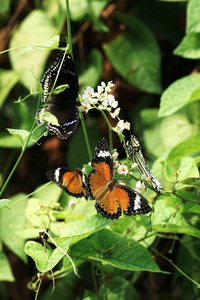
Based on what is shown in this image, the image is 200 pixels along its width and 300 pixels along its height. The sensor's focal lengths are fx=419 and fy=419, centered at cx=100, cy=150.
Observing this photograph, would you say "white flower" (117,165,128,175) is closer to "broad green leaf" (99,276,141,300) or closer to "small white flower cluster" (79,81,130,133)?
"small white flower cluster" (79,81,130,133)

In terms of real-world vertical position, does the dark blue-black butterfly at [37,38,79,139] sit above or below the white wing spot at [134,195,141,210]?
above

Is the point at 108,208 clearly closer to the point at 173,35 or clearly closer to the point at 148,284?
the point at 148,284

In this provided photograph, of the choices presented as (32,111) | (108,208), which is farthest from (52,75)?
(32,111)

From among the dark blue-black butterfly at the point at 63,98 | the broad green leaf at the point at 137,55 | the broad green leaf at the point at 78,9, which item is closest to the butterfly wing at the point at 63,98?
the dark blue-black butterfly at the point at 63,98

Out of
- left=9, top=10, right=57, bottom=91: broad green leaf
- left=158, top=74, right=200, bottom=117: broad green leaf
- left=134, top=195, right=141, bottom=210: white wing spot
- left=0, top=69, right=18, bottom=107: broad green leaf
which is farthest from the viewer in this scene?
left=0, top=69, right=18, bottom=107: broad green leaf

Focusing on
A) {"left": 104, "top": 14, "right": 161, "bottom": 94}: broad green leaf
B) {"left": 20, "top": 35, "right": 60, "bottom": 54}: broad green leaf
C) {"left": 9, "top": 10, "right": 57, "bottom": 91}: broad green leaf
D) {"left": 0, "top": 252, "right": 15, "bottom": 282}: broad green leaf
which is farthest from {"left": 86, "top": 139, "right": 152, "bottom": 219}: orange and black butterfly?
{"left": 9, "top": 10, "right": 57, "bottom": 91}: broad green leaf
